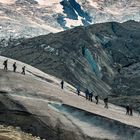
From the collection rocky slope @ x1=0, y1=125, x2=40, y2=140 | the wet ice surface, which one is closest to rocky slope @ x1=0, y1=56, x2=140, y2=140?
the wet ice surface

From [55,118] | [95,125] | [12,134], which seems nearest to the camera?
[12,134]

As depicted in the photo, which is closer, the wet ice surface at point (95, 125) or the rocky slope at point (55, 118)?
the rocky slope at point (55, 118)

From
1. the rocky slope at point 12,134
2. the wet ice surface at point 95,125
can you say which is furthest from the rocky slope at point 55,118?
the rocky slope at point 12,134

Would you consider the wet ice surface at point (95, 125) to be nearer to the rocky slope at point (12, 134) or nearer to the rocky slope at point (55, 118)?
the rocky slope at point (55, 118)

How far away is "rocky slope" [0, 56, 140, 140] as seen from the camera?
8575cm

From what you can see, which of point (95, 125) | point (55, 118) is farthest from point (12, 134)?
point (95, 125)

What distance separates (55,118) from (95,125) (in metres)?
6.82

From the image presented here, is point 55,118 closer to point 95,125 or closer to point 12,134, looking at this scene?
point 95,125

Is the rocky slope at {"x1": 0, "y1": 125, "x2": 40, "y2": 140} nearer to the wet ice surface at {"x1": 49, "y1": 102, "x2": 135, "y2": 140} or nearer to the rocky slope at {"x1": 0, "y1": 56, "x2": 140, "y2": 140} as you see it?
the rocky slope at {"x1": 0, "y1": 56, "x2": 140, "y2": 140}

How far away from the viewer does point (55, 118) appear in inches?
3442

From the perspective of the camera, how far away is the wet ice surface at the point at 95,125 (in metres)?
86.1

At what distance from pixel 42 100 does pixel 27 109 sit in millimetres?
3642

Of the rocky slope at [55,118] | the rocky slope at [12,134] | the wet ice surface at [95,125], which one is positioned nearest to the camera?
the rocky slope at [12,134]

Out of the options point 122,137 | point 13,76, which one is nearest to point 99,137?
point 122,137
